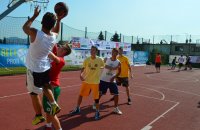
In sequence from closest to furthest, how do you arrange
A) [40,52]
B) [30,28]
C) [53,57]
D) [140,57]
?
[30,28] → [40,52] → [53,57] → [140,57]

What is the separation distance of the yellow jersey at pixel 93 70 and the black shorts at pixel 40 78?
3250 mm

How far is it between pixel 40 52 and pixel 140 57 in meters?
34.6

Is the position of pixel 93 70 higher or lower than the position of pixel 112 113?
higher

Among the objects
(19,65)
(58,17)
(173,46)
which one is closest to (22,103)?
(58,17)

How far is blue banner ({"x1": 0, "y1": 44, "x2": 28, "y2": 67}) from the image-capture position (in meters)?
18.5

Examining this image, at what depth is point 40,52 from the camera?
5.24 metres

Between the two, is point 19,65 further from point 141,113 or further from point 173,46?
point 173,46

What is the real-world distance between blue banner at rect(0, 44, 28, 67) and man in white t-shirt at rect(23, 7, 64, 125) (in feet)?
44.5

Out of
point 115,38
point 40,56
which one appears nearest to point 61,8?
point 40,56

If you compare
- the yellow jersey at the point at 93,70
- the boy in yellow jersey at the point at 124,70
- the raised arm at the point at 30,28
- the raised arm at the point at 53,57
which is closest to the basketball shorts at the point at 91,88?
the yellow jersey at the point at 93,70

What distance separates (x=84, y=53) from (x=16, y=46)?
7393 mm

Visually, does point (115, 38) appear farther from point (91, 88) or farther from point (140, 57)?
point (91, 88)

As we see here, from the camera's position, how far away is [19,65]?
773 inches

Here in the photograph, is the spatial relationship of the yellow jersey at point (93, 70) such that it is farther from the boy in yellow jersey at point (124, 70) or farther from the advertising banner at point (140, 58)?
the advertising banner at point (140, 58)
